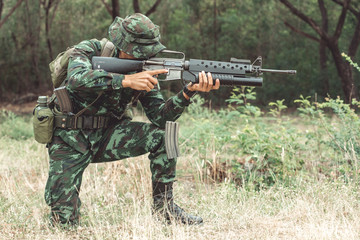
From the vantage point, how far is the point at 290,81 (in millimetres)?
11531

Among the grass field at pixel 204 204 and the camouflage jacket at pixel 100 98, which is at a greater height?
the camouflage jacket at pixel 100 98

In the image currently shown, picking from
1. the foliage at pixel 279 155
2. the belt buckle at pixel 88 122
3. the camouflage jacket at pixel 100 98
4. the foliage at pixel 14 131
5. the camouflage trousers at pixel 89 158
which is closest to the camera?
the camouflage jacket at pixel 100 98

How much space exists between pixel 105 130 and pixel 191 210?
3.06ft

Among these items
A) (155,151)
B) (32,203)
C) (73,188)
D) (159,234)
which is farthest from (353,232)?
(32,203)

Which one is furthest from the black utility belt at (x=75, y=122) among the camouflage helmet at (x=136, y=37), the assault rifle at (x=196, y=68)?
the camouflage helmet at (x=136, y=37)

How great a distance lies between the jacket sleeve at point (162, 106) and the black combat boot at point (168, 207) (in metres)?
0.47

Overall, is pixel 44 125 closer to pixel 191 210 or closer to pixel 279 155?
pixel 191 210

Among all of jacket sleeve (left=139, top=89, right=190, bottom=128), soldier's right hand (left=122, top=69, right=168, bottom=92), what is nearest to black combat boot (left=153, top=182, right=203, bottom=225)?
jacket sleeve (left=139, top=89, right=190, bottom=128)

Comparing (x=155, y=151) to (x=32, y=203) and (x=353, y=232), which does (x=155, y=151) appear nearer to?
(x=32, y=203)

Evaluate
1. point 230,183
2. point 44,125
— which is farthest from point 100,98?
point 230,183

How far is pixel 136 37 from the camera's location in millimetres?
3262

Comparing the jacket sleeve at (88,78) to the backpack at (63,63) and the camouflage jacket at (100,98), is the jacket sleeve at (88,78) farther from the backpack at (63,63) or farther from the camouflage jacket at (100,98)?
the backpack at (63,63)

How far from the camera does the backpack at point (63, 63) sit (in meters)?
3.28

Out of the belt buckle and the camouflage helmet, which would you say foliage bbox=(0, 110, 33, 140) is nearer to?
the belt buckle
